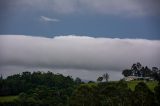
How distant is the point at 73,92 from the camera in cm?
8475

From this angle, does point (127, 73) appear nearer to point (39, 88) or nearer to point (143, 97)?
point (39, 88)

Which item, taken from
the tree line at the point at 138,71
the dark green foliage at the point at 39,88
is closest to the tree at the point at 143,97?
the dark green foliage at the point at 39,88

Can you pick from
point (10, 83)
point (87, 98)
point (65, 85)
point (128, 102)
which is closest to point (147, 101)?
point (128, 102)

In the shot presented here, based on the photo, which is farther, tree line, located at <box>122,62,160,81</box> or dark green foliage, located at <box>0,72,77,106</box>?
tree line, located at <box>122,62,160,81</box>

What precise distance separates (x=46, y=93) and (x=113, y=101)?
4147cm

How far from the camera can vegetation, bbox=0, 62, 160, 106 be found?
53.5m

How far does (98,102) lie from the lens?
60.2m

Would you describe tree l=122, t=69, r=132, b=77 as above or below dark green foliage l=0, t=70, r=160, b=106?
above

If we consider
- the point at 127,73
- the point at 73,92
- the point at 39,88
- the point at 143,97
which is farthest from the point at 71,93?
the point at 127,73

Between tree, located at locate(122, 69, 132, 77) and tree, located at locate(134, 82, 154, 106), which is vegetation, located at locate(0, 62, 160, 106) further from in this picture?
tree, located at locate(122, 69, 132, 77)

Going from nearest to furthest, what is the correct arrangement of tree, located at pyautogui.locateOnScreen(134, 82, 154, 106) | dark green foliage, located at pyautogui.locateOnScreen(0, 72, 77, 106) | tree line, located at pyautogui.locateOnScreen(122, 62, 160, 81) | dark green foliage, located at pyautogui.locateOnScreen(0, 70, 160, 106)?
tree, located at pyautogui.locateOnScreen(134, 82, 154, 106)
dark green foliage, located at pyautogui.locateOnScreen(0, 70, 160, 106)
dark green foliage, located at pyautogui.locateOnScreen(0, 72, 77, 106)
tree line, located at pyautogui.locateOnScreen(122, 62, 160, 81)

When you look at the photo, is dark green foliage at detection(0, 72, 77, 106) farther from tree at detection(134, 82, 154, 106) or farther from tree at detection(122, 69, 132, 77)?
tree at detection(134, 82, 154, 106)

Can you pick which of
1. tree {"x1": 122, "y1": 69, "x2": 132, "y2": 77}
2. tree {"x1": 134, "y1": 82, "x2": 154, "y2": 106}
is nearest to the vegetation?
tree {"x1": 134, "y1": 82, "x2": 154, "y2": 106}

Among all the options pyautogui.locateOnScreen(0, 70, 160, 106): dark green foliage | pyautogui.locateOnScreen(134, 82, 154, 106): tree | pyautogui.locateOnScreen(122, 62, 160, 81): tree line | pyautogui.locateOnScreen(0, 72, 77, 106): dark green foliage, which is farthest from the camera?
pyautogui.locateOnScreen(122, 62, 160, 81): tree line
